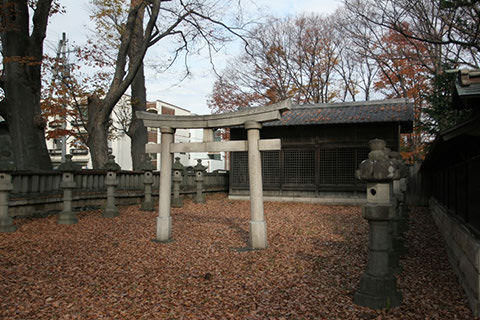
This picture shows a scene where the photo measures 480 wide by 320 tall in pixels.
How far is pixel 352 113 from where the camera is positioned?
17.3 meters

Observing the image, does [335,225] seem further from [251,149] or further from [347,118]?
[347,118]

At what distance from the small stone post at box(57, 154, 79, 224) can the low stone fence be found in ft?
2.64

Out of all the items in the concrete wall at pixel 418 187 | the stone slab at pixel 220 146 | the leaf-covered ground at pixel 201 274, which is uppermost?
the stone slab at pixel 220 146

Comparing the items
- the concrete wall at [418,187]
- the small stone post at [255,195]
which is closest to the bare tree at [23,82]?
the small stone post at [255,195]

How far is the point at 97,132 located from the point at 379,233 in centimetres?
1182

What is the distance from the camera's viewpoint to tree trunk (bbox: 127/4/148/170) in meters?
18.0

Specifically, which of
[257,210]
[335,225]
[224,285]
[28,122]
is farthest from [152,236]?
[28,122]

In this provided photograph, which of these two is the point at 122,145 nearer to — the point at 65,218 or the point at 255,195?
the point at 65,218

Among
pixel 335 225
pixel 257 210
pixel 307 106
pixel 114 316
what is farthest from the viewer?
pixel 307 106

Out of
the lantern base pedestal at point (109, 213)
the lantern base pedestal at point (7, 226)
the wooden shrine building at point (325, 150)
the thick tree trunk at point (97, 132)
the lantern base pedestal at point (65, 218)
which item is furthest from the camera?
the wooden shrine building at point (325, 150)

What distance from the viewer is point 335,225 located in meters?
11.0

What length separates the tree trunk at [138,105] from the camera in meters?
18.0

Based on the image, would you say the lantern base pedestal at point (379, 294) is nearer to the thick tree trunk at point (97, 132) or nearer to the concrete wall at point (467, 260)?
the concrete wall at point (467, 260)

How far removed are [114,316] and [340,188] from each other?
1370 cm
